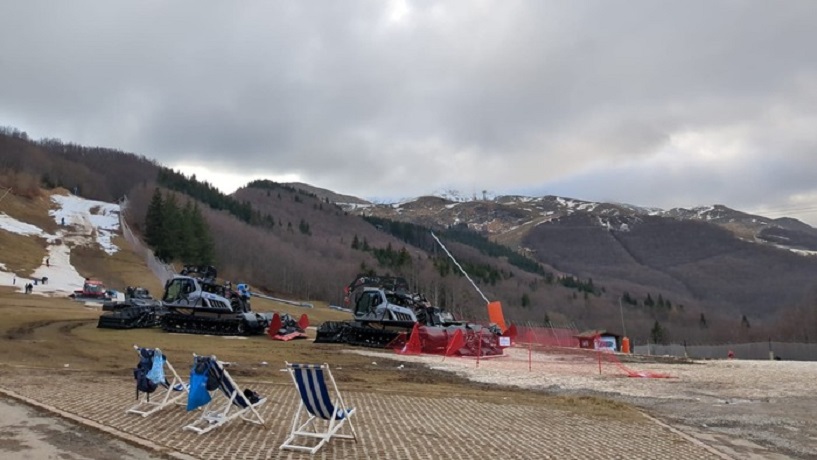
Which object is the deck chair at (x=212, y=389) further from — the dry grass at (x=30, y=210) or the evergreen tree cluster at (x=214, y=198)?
the evergreen tree cluster at (x=214, y=198)

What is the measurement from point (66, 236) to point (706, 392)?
10091cm

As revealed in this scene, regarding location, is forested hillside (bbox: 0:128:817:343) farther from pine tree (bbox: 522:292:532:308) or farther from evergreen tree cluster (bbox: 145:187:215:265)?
pine tree (bbox: 522:292:532:308)

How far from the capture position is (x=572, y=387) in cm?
1934

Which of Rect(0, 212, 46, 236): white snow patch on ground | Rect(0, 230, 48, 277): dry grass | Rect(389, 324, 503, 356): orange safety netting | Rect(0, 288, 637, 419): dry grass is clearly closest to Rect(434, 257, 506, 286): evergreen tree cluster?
Rect(0, 230, 48, 277): dry grass

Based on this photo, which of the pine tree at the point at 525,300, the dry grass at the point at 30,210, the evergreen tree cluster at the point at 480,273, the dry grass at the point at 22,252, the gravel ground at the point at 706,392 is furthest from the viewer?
the pine tree at the point at 525,300

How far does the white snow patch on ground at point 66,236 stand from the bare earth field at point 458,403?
143 ft

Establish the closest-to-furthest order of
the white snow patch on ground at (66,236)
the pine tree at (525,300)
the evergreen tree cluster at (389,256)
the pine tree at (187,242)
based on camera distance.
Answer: the white snow patch on ground at (66,236)
the pine tree at (187,242)
the evergreen tree cluster at (389,256)
the pine tree at (525,300)

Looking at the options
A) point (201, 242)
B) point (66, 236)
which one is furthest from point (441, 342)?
point (66, 236)

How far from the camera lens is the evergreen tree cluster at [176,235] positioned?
89625mm

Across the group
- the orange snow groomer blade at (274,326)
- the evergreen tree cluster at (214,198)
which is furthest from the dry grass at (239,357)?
the evergreen tree cluster at (214,198)

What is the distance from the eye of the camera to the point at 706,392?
18.4m

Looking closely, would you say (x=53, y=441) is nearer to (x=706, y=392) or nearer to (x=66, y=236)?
(x=706, y=392)

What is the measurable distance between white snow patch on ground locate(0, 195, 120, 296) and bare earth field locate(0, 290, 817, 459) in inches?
1715

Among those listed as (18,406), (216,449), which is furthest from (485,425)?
(18,406)
